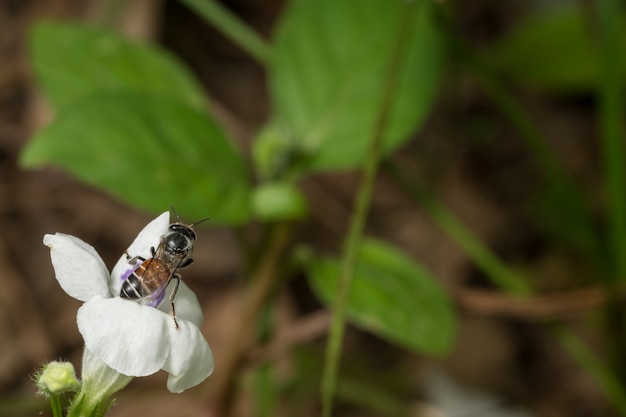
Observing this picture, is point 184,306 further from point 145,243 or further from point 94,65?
point 94,65

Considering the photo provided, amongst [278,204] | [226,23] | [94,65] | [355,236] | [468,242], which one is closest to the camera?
[355,236]

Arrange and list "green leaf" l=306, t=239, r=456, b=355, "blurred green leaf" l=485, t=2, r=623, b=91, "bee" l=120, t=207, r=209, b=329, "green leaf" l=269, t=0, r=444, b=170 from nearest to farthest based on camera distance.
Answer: "bee" l=120, t=207, r=209, b=329, "green leaf" l=306, t=239, r=456, b=355, "green leaf" l=269, t=0, r=444, b=170, "blurred green leaf" l=485, t=2, r=623, b=91

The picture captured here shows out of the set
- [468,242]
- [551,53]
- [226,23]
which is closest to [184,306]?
→ [226,23]

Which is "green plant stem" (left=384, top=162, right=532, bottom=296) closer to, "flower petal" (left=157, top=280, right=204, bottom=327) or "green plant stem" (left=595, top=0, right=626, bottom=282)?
"green plant stem" (left=595, top=0, right=626, bottom=282)

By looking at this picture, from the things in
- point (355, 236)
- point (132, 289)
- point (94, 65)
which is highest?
point (94, 65)

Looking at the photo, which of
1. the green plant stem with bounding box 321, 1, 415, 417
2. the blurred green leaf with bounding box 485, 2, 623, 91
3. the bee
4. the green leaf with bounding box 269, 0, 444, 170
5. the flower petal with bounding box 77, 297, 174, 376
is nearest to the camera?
the flower petal with bounding box 77, 297, 174, 376

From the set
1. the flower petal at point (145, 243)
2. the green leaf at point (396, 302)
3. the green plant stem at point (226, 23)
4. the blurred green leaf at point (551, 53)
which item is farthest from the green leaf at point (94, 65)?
the blurred green leaf at point (551, 53)

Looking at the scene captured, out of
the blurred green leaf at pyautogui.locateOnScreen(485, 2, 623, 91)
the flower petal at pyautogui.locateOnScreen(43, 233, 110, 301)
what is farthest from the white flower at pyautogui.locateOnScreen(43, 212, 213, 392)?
the blurred green leaf at pyautogui.locateOnScreen(485, 2, 623, 91)
